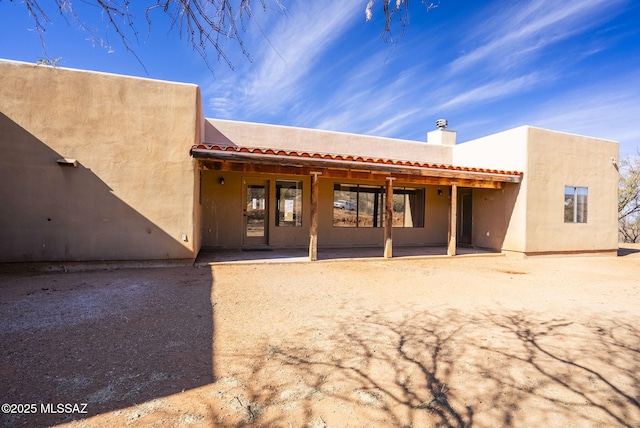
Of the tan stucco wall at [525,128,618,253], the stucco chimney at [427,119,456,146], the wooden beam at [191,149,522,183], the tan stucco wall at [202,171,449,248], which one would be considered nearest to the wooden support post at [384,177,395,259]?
the wooden beam at [191,149,522,183]

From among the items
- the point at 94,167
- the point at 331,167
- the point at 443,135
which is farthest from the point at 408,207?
the point at 94,167

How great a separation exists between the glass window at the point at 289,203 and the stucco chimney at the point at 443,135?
258 inches

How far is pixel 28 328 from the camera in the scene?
3.25 metres

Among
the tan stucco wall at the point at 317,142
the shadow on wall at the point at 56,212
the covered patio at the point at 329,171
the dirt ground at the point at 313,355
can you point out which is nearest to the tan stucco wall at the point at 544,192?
the covered patio at the point at 329,171

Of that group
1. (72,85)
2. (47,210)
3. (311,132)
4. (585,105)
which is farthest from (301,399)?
(585,105)

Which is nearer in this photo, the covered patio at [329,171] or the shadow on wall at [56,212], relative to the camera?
the shadow on wall at [56,212]

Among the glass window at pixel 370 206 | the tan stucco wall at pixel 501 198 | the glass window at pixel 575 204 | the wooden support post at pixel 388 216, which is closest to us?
the wooden support post at pixel 388 216

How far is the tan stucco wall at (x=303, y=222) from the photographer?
9516 mm

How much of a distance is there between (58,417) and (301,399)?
1.48 metres

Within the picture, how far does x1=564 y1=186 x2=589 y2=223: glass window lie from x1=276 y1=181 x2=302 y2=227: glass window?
8.95 meters

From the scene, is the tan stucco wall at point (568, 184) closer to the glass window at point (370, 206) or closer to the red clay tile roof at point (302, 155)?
the red clay tile roof at point (302, 155)

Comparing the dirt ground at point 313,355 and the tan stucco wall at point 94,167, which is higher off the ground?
the tan stucco wall at point 94,167

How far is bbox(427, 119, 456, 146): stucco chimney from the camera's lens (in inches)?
505

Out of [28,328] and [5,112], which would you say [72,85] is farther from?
[28,328]
